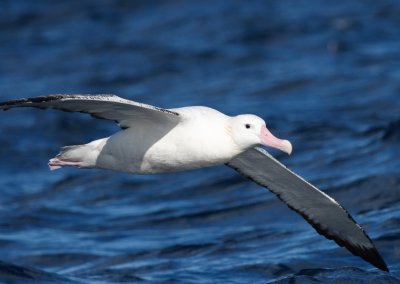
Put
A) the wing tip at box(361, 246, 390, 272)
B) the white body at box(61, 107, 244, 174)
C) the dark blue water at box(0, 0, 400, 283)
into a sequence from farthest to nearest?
the dark blue water at box(0, 0, 400, 283)
the wing tip at box(361, 246, 390, 272)
the white body at box(61, 107, 244, 174)

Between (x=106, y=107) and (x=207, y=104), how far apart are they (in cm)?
1126

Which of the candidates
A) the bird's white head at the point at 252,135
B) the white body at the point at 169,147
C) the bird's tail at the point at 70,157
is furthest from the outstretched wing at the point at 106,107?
the bird's white head at the point at 252,135

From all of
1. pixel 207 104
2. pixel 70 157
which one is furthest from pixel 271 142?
pixel 207 104

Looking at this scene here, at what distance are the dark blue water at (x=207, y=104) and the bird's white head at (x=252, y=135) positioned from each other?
9.02 feet

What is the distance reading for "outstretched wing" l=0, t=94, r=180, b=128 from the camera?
8898 mm

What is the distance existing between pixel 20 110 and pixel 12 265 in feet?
29.9

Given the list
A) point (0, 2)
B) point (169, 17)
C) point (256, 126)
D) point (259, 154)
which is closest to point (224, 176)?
point (259, 154)

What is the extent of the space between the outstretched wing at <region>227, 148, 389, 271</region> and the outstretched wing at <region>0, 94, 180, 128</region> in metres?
1.58

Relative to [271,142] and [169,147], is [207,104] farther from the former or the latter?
[271,142]

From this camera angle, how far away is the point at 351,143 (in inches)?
707

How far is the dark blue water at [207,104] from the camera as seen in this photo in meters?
13.6

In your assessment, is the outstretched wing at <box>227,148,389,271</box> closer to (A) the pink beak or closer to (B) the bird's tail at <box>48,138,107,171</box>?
(A) the pink beak

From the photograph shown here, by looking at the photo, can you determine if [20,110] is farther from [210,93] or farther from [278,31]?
[278,31]

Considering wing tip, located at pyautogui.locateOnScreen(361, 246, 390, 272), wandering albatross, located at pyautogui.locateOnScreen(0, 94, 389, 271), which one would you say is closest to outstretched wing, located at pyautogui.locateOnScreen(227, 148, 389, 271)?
wing tip, located at pyautogui.locateOnScreen(361, 246, 390, 272)
